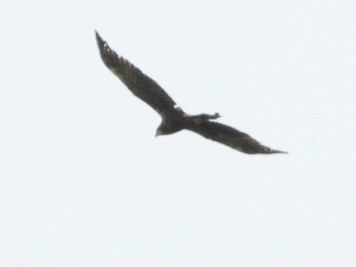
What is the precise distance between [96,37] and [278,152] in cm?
407

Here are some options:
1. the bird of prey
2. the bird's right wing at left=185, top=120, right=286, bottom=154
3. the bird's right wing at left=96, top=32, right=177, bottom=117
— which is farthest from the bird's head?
the bird's right wing at left=185, top=120, right=286, bottom=154

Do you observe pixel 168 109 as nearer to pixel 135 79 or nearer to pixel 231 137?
pixel 135 79

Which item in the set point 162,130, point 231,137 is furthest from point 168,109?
point 231,137

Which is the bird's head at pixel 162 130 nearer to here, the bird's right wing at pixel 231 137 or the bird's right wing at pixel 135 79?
the bird's right wing at pixel 135 79

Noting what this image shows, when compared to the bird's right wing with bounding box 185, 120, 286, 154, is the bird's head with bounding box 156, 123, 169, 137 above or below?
above

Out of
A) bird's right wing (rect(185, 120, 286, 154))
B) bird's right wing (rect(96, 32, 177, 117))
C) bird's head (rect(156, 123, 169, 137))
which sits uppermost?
bird's right wing (rect(96, 32, 177, 117))

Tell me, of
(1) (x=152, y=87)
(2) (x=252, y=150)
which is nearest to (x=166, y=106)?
(1) (x=152, y=87)

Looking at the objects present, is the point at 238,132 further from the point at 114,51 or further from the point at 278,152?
the point at 114,51

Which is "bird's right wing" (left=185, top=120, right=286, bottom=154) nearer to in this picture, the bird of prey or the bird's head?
the bird of prey

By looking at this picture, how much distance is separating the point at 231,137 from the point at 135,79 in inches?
82.5

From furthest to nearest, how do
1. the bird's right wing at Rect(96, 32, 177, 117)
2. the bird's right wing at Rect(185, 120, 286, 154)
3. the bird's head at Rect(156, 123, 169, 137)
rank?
the bird's head at Rect(156, 123, 169, 137) < the bird's right wing at Rect(96, 32, 177, 117) < the bird's right wing at Rect(185, 120, 286, 154)

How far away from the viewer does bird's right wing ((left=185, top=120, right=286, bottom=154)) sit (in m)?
21.4

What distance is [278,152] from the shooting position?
68.6ft

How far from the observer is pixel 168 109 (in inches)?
868
